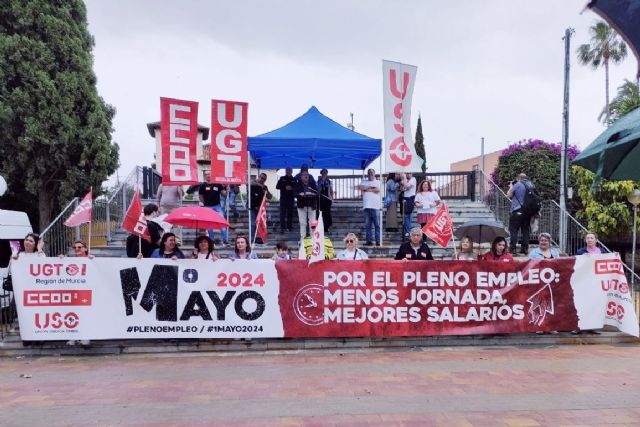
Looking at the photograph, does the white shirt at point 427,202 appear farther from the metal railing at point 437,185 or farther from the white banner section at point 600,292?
the metal railing at point 437,185

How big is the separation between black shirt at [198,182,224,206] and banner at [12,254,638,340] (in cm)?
426

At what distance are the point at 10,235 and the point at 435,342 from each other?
833cm

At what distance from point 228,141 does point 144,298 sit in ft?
12.7

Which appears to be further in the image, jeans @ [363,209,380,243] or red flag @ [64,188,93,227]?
jeans @ [363,209,380,243]

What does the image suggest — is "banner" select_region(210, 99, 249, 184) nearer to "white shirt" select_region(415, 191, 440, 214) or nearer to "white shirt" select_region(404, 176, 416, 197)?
"white shirt" select_region(415, 191, 440, 214)

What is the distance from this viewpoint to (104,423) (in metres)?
4.71

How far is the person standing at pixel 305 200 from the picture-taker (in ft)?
Answer: 40.4

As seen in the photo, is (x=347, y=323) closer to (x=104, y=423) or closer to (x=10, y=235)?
(x=104, y=423)

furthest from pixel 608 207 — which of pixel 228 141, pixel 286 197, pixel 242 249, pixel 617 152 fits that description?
pixel 617 152

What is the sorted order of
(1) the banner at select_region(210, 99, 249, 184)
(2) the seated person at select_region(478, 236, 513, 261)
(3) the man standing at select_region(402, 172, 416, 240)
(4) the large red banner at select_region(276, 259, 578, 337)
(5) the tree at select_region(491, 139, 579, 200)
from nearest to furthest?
1. (4) the large red banner at select_region(276, 259, 578, 337)
2. (2) the seated person at select_region(478, 236, 513, 261)
3. (1) the banner at select_region(210, 99, 249, 184)
4. (3) the man standing at select_region(402, 172, 416, 240)
5. (5) the tree at select_region(491, 139, 579, 200)

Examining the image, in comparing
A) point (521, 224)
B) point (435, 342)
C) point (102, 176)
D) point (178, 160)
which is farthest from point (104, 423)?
point (102, 176)

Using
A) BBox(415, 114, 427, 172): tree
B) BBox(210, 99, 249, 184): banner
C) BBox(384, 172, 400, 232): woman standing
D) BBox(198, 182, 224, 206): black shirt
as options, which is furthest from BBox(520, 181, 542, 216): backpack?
BBox(415, 114, 427, 172): tree

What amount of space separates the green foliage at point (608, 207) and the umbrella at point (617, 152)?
15.9 m

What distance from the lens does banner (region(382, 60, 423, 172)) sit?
11.0 metres
